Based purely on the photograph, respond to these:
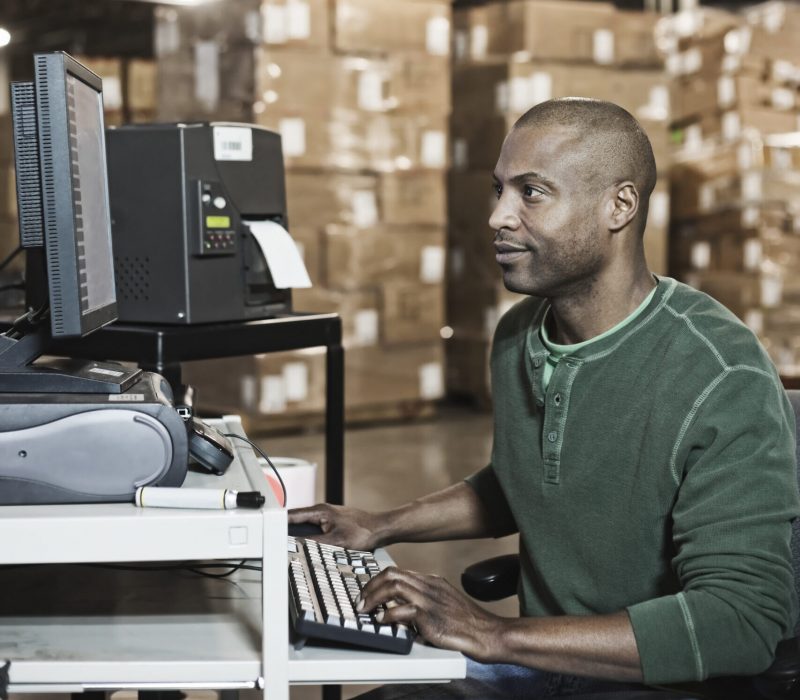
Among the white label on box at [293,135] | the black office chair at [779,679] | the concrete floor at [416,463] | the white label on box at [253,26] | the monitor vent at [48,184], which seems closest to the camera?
the monitor vent at [48,184]

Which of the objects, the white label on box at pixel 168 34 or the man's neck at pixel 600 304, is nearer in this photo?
the man's neck at pixel 600 304

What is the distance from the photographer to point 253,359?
17.4ft

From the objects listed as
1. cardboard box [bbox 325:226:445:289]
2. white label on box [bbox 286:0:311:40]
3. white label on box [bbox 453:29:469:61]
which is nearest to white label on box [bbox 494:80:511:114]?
white label on box [bbox 453:29:469:61]

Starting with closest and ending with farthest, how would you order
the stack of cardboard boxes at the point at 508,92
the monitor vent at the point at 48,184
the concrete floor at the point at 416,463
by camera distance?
the monitor vent at the point at 48,184 → the concrete floor at the point at 416,463 → the stack of cardboard boxes at the point at 508,92

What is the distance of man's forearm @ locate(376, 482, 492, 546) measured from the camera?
1.80 m

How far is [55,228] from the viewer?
49.9 inches

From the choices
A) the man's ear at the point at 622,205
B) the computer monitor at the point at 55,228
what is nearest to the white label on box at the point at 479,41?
the man's ear at the point at 622,205

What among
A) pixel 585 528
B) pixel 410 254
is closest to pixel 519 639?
pixel 585 528

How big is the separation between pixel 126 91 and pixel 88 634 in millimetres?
5316

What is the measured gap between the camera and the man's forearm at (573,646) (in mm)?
1314

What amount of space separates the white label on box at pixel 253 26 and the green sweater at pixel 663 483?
Result: 12.5 ft

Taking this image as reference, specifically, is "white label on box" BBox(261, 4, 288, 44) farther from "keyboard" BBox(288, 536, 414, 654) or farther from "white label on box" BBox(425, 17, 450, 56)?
"keyboard" BBox(288, 536, 414, 654)

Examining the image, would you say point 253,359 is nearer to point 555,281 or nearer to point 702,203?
point 702,203

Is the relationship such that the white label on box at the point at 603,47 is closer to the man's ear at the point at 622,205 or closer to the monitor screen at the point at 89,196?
the man's ear at the point at 622,205
